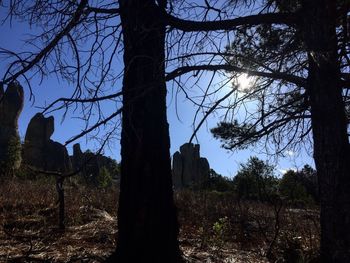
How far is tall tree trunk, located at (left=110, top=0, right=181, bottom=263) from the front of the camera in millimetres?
3705

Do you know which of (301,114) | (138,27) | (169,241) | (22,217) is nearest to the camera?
(169,241)

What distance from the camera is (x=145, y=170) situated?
376 cm

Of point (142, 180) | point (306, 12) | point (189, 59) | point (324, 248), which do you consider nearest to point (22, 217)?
point (142, 180)

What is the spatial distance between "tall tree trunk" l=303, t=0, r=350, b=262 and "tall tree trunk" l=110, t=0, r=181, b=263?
1.29 meters

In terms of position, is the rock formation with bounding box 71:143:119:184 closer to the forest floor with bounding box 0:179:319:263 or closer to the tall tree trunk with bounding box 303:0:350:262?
the forest floor with bounding box 0:179:319:263

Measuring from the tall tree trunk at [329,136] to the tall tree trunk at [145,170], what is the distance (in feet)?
4.23

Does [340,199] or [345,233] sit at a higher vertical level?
[340,199]

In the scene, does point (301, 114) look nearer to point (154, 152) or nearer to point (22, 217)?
point (154, 152)

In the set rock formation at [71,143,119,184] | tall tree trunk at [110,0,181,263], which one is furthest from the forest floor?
rock formation at [71,143,119,184]

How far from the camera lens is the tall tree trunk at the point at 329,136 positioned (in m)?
3.53

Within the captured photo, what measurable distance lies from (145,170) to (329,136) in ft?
5.21

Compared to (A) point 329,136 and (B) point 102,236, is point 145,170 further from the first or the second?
(B) point 102,236

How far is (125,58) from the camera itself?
414cm

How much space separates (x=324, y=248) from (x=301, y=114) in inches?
84.8
